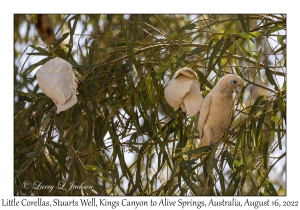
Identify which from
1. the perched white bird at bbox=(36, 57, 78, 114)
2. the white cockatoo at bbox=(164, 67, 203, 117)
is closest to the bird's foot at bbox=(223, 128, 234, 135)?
the white cockatoo at bbox=(164, 67, 203, 117)

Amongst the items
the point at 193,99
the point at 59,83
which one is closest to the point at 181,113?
the point at 193,99

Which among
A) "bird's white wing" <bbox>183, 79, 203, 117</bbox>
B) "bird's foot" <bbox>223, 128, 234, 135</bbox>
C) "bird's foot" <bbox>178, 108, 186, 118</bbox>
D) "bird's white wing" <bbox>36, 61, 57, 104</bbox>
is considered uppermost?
"bird's white wing" <bbox>36, 61, 57, 104</bbox>

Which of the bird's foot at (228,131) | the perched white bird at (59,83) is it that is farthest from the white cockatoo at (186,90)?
the perched white bird at (59,83)

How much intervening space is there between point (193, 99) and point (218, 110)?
0.26 feet

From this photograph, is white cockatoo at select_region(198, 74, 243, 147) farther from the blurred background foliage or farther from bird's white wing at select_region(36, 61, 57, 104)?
bird's white wing at select_region(36, 61, 57, 104)

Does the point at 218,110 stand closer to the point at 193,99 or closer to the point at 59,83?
the point at 193,99

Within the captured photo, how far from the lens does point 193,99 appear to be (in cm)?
163

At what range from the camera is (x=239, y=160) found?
188 cm

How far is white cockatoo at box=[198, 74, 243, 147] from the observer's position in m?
1.56

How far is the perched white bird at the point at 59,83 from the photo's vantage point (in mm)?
1617

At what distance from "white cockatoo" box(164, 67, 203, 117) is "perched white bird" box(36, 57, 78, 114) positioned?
0.91 feet

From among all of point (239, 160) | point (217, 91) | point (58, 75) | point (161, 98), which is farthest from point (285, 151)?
point (58, 75)

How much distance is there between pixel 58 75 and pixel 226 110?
49 cm
